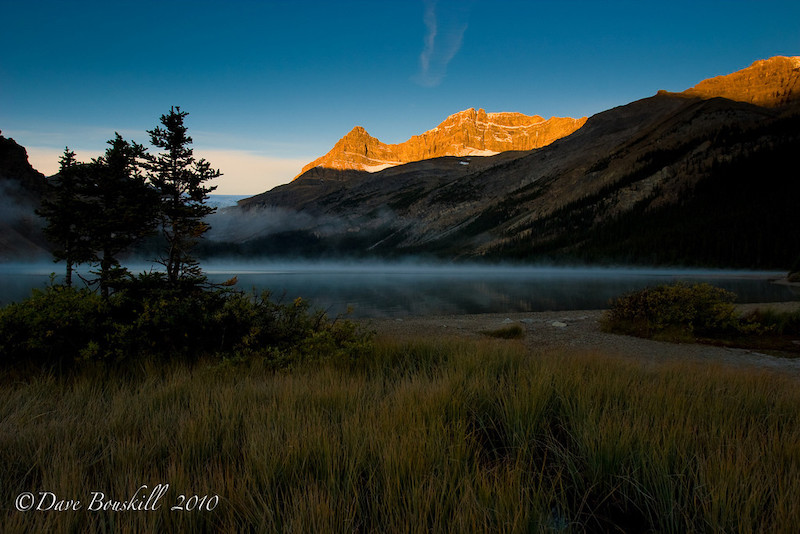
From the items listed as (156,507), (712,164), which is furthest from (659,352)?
(712,164)

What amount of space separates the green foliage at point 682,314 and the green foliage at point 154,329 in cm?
1220

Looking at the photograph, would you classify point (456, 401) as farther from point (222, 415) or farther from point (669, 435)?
point (222, 415)

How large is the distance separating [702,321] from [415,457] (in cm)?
1584

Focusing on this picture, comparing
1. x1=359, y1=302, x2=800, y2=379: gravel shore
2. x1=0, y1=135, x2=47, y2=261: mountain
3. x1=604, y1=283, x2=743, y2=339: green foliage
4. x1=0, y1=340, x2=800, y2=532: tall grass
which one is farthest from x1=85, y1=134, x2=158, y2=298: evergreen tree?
x1=0, y1=135, x2=47, y2=261: mountain

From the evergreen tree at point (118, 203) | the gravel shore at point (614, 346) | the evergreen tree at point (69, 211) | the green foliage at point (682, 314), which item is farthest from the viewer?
the evergreen tree at point (69, 211)

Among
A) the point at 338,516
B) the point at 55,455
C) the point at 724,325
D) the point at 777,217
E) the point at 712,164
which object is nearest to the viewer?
the point at 338,516

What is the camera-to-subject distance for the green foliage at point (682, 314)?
43.1ft

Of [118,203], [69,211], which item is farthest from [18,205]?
[118,203]

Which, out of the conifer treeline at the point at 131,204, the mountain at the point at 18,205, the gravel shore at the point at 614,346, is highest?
the mountain at the point at 18,205

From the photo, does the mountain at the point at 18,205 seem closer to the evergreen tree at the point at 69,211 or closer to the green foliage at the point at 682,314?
the evergreen tree at the point at 69,211

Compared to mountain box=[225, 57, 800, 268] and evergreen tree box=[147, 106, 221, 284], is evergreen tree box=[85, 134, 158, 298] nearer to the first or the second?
evergreen tree box=[147, 106, 221, 284]

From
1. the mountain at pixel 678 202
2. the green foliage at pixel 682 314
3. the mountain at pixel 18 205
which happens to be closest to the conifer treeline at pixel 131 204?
A: the green foliage at pixel 682 314

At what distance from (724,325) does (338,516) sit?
1627cm

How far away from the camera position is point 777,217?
98.0 m
